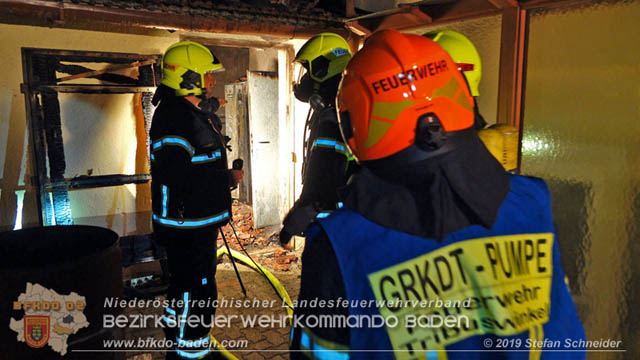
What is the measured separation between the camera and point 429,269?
102 cm

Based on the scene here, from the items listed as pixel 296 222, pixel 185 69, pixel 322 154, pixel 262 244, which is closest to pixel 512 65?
pixel 322 154

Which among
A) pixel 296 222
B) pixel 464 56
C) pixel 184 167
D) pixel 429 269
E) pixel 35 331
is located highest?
pixel 464 56

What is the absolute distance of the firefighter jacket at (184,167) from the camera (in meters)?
3.11

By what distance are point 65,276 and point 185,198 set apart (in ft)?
3.14

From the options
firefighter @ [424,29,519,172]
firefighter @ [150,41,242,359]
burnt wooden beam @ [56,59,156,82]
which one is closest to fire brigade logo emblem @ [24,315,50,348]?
firefighter @ [150,41,242,359]

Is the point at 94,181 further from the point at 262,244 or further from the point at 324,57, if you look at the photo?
the point at 324,57

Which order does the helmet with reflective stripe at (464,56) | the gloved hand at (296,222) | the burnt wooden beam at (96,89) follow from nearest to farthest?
the helmet with reflective stripe at (464,56) → the gloved hand at (296,222) → the burnt wooden beam at (96,89)

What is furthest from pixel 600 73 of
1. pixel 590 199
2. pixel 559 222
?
pixel 559 222

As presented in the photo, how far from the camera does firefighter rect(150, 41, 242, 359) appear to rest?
10.2 ft

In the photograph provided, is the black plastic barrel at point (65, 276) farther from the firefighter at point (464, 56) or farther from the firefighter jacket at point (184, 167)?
the firefighter at point (464, 56)

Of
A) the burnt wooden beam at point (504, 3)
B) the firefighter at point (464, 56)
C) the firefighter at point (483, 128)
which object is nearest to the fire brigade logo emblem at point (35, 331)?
the firefighter at point (483, 128)

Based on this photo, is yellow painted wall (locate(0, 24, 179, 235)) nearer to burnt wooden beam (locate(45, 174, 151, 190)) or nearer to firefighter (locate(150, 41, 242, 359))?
burnt wooden beam (locate(45, 174, 151, 190))

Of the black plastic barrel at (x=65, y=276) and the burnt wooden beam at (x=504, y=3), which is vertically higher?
the burnt wooden beam at (x=504, y=3)

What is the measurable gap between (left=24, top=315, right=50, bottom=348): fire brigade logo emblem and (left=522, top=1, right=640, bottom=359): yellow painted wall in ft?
12.0
